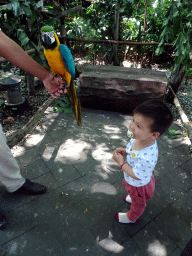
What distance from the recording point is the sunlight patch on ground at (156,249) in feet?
4.49

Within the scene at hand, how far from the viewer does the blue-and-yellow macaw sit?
5.62ft

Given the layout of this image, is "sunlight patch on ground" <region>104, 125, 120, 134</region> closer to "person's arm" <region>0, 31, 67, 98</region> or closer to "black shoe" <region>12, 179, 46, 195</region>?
"black shoe" <region>12, 179, 46, 195</region>

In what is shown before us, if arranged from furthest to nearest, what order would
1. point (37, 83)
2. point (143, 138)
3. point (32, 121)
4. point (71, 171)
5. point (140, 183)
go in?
point (37, 83)
point (32, 121)
point (71, 171)
point (140, 183)
point (143, 138)

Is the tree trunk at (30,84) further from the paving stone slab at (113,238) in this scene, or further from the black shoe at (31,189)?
the paving stone slab at (113,238)

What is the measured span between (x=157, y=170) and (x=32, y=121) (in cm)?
205

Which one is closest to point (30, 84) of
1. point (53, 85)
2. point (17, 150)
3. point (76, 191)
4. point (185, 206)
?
point (17, 150)

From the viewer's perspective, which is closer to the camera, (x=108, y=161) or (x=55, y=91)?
(x=55, y=91)

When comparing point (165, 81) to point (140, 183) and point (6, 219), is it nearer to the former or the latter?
point (140, 183)

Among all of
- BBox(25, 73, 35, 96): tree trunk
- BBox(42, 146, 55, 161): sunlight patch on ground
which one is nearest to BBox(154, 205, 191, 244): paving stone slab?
BBox(42, 146, 55, 161): sunlight patch on ground

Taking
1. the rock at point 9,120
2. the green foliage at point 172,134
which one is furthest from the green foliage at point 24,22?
the green foliage at point 172,134

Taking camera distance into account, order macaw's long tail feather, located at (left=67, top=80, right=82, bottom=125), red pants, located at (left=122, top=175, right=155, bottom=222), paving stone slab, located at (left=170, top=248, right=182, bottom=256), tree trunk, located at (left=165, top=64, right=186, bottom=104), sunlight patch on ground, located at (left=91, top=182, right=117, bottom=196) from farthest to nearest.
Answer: tree trunk, located at (left=165, top=64, right=186, bottom=104) → macaw's long tail feather, located at (left=67, top=80, right=82, bottom=125) → sunlight patch on ground, located at (left=91, top=182, right=117, bottom=196) → paving stone slab, located at (left=170, top=248, right=182, bottom=256) → red pants, located at (left=122, top=175, right=155, bottom=222)

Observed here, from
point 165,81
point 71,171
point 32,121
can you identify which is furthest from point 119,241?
point 165,81

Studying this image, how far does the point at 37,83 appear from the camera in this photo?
4145 mm

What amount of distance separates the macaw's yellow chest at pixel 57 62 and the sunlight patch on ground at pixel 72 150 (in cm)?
94
